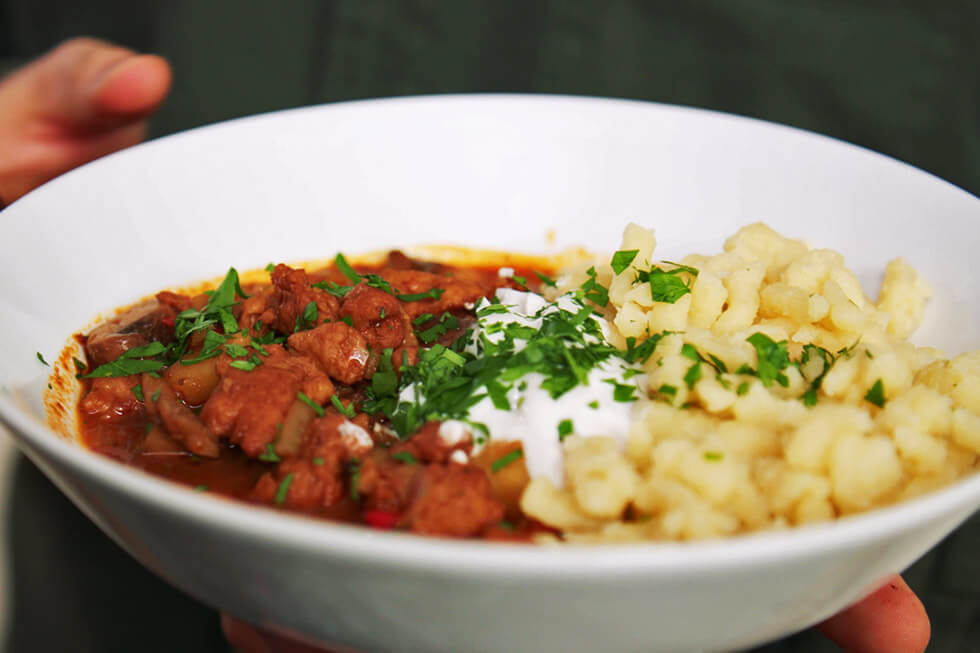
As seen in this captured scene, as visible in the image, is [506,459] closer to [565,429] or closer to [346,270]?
[565,429]

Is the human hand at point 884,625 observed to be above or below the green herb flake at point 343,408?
below

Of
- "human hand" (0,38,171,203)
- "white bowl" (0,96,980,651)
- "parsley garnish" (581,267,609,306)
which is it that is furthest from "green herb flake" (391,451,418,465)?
"human hand" (0,38,171,203)

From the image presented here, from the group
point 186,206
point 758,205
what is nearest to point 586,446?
point 758,205

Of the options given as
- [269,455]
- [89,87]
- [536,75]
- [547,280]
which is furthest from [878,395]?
[89,87]

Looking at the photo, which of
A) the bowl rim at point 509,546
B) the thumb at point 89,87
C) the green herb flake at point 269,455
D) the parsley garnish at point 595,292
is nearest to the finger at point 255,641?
the green herb flake at point 269,455

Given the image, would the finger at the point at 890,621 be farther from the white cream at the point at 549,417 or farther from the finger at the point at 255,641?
the finger at the point at 255,641
